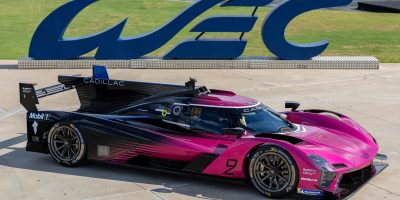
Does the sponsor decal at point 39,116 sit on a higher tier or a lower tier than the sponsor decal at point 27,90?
lower

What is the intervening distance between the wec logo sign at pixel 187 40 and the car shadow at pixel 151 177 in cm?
865

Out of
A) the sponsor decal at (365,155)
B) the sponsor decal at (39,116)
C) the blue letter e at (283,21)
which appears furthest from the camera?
the blue letter e at (283,21)

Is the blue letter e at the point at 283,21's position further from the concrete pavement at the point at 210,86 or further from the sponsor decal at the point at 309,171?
the sponsor decal at the point at 309,171

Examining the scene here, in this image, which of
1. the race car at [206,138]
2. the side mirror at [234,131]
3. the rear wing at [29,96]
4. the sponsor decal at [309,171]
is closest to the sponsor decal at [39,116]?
the race car at [206,138]

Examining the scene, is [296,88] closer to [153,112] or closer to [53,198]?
[153,112]

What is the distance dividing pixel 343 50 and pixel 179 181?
47.4 feet

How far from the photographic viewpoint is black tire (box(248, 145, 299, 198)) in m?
8.16

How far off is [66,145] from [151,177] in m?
1.40

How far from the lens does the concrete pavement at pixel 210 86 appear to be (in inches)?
344

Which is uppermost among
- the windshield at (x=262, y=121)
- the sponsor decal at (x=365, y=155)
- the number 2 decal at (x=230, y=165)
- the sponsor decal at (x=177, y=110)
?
the sponsor decal at (x=177, y=110)

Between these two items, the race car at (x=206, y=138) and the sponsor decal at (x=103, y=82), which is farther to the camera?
the sponsor decal at (x=103, y=82)

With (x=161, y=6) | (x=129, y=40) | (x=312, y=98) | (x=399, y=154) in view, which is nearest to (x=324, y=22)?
(x=161, y=6)

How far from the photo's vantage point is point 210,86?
16703 millimetres

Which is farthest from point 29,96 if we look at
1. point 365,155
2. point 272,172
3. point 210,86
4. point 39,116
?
point 210,86
